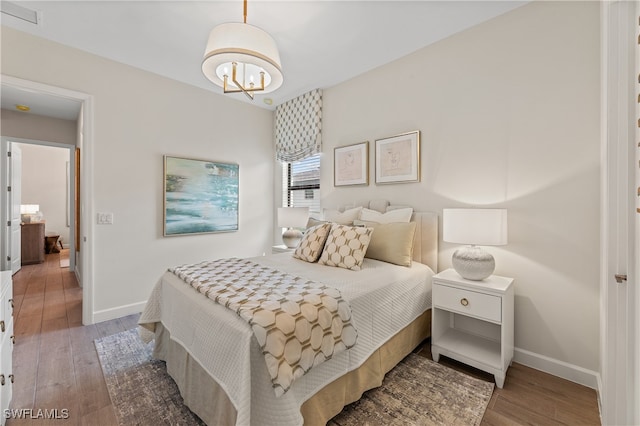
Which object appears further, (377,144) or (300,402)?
(377,144)

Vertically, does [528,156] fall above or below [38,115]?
below

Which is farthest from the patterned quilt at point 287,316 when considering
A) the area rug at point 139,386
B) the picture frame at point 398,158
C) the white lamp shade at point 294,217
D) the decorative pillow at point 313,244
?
the picture frame at point 398,158

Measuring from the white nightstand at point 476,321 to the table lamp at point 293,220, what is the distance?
174 cm

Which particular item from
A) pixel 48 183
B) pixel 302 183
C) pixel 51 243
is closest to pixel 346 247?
pixel 302 183

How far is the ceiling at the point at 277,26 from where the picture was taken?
208cm

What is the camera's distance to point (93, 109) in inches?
108

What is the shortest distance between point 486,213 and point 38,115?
589 cm

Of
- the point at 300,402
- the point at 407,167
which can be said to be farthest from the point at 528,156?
the point at 300,402

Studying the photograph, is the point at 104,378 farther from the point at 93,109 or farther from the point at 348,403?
the point at 93,109

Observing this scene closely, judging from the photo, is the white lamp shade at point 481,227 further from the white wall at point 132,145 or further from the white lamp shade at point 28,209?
the white lamp shade at point 28,209

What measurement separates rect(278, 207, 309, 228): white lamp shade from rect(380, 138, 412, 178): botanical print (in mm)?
1054

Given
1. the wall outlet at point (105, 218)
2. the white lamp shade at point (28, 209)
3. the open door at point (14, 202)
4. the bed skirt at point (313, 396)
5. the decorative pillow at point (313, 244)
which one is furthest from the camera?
the white lamp shade at point (28, 209)

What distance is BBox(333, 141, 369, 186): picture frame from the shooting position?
123 inches

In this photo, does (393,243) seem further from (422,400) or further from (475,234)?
(422,400)
